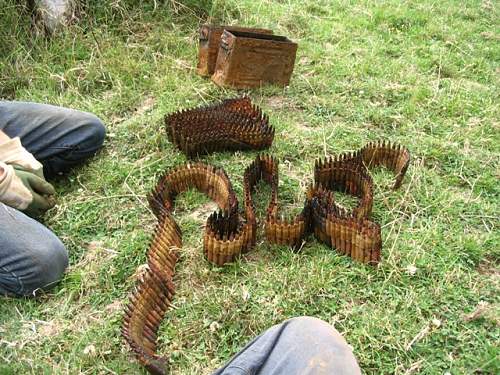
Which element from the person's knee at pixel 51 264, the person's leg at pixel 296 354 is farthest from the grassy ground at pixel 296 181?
the person's leg at pixel 296 354

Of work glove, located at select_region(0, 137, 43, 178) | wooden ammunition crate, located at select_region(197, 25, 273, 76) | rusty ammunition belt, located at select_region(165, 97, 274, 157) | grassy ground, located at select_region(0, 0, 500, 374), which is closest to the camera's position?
grassy ground, located at select_region(0, 0, 500, 374)

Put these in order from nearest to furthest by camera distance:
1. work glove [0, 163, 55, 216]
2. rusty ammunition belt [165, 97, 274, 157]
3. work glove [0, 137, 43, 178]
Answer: work glove [0, 163, 55, 216] < work glove [0, 137, 43, 178] < rusty ammunition belt [165, 97, 274, 157]

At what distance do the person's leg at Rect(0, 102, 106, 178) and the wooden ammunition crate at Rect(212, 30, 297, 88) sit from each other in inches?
50.8

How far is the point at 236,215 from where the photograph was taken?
297 cm

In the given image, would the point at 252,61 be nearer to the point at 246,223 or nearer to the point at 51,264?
the point at 246,223

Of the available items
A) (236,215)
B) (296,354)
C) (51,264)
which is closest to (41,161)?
(51,264)

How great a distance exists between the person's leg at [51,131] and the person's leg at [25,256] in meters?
0.79

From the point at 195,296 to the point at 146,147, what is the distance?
154 cm

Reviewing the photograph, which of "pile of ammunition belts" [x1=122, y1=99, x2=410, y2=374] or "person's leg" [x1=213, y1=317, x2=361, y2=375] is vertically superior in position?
"person's leg" [x1=213, y1=317, x2=361, y2=375]

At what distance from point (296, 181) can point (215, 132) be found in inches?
26.8

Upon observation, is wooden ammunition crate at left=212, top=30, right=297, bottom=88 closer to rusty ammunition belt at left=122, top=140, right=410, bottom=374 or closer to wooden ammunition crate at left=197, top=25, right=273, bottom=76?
wooden ammunition crate at left=197, top=25, right=273, bottom=76

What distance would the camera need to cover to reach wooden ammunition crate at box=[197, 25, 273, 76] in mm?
4523

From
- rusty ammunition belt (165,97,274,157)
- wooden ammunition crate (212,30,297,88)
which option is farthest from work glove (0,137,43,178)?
wooden ammunition crate (212,30,297,88)

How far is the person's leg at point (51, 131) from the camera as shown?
340 centimetres
